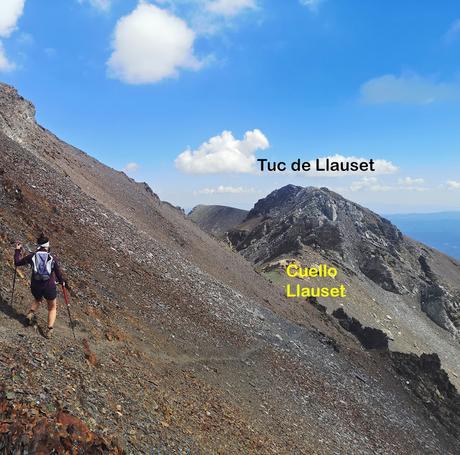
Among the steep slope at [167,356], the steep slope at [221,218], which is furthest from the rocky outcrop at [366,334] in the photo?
the steep slope at [221,218]

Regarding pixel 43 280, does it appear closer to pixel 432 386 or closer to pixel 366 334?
pixel 432 386

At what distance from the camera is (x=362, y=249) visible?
285 feet

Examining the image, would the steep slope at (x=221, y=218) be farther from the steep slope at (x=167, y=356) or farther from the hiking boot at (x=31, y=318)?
the hiking boot at (x=31, y=318)

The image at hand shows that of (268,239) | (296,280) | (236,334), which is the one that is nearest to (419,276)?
(268,239)

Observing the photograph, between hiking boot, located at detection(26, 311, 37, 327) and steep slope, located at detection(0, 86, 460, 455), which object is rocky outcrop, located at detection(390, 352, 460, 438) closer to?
steep slope, located at detection(0, 86, 460, 455)

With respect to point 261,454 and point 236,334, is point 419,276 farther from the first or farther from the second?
point 261,454

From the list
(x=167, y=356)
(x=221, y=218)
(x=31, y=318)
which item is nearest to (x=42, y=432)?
(x=31, y=318)

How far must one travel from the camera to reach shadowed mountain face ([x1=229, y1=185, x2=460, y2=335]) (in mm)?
78312

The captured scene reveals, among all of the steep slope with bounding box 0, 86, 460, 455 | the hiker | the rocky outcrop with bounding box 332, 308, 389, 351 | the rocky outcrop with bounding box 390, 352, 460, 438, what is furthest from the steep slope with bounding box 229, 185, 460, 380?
the hiker

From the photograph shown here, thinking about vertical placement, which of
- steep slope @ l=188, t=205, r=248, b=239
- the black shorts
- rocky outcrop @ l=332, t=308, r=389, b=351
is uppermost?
steep slope @ l=188, t=205, r=248, b=239

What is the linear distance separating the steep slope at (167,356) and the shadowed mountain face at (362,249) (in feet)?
118

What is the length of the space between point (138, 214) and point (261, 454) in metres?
34.2

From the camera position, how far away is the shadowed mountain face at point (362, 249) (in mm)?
78312

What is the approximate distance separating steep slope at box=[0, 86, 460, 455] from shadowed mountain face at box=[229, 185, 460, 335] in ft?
118
